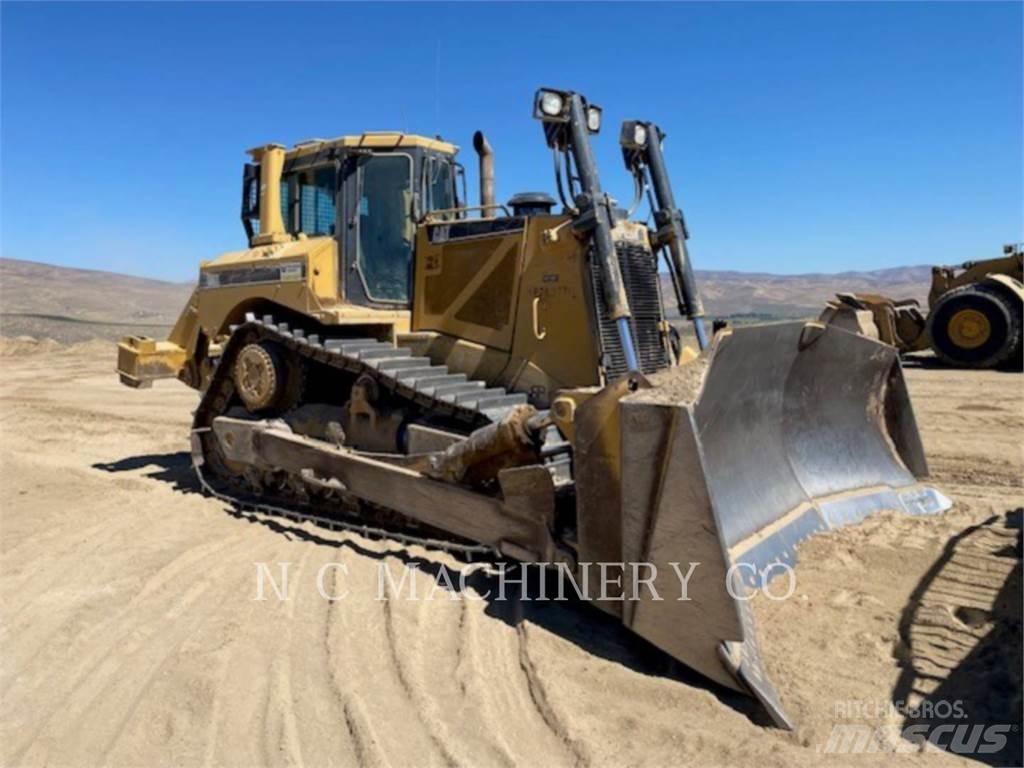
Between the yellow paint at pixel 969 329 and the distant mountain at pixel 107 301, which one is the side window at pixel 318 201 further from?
the distant mountain at pixel 107 301

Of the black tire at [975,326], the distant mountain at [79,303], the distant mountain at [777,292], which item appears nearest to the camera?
the black tire at [975,326]

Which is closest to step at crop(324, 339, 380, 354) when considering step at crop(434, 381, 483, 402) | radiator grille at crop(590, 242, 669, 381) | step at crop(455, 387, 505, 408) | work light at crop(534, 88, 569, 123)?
step at crop(434, 381, 483, 402)

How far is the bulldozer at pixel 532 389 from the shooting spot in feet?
11.2

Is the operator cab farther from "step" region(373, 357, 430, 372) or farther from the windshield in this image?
"step" region(373, 357, 430, 372)

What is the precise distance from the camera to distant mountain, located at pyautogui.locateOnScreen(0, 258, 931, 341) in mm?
31031

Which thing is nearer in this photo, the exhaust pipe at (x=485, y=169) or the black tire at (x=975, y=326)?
the exhaust pipe at (x=485, y=169)

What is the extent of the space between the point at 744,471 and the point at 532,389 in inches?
64.0

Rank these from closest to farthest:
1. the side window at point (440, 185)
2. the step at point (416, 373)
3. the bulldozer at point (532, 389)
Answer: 1. the bulldozer at point (532, 389)
2. the step at point (416, 373)
3. the side window at point (440, 185)

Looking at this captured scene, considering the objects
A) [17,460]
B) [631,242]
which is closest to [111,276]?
[17,460]

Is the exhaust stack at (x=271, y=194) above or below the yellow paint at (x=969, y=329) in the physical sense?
above

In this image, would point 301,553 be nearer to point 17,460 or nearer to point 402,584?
point 402,584

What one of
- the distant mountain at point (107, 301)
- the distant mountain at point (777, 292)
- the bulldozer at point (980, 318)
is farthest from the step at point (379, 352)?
the distant mountain at point (777, 292)

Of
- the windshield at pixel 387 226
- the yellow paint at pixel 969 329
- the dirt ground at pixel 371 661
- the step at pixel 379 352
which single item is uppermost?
the windshield at pixel 387 226

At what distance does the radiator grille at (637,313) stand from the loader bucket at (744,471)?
1005 millimetres
